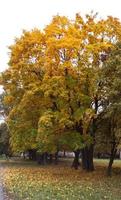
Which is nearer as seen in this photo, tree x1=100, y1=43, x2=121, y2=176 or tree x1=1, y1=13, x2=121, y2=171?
tree x1=100, y1=43, x2=121, y2=176

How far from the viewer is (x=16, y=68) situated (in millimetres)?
40469

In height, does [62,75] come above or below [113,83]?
above

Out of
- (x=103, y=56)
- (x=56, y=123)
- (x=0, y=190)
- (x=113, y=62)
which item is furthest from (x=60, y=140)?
(x=0, y=190)

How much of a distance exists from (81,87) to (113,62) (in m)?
8.40

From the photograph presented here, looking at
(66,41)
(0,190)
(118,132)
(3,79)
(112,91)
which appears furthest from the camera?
(3,79)

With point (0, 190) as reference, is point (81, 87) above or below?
above

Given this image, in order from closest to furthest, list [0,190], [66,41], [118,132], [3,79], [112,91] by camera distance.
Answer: [0,190]
[112,91]
[118,132]
[66,41]
[3,79]

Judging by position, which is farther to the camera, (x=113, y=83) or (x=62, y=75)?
(x=62, y=75)

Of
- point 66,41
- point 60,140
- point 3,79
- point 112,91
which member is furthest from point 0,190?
point 3,79

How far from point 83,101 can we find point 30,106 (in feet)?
19.1

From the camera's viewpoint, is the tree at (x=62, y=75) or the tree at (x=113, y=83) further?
the tree at (x=62, y=75)

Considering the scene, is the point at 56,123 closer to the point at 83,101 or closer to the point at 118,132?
the point at 83,101

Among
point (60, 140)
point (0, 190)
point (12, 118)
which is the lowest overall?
point (0, 190)

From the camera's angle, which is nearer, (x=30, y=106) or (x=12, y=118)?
(x=30, y=106)
